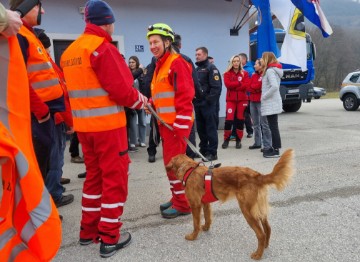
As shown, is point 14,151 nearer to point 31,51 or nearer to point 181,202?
point 31,51

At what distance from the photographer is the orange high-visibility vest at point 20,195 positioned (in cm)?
187

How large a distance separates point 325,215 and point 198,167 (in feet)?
5.40

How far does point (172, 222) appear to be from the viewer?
12.3ft

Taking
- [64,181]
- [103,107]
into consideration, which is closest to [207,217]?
[103,107]

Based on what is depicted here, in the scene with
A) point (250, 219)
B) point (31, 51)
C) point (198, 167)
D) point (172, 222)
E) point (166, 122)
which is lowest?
point (172, 222)

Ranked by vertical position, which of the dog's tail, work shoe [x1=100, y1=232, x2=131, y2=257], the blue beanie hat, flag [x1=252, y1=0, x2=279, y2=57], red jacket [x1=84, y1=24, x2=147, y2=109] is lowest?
work shoe [x1=100, y1=232, x2=131, y2=257]

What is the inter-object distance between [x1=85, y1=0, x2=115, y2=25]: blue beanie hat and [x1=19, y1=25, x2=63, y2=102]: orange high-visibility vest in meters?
0.52

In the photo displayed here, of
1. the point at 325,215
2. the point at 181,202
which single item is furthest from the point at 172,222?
the point at 325,215

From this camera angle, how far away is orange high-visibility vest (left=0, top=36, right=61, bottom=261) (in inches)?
73.6

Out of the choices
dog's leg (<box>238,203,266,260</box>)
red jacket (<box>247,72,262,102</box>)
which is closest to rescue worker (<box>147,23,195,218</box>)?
dog's leg (<box>238,203,266,260</box>)

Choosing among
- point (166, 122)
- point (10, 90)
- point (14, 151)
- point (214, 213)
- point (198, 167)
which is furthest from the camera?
point (214, 213)

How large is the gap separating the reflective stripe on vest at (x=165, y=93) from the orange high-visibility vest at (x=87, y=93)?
0.77 metres

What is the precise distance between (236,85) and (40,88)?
16.5ft

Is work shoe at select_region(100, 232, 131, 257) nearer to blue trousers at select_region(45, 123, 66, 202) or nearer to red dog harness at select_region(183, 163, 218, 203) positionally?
red dog harness at select_region(183, 163, 218, 203)
